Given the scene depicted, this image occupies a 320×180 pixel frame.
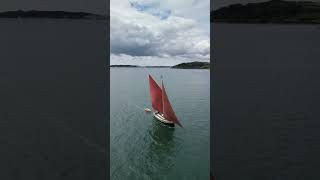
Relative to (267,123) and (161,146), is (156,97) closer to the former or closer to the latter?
(161,146)

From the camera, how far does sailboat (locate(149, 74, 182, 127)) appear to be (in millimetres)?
26650

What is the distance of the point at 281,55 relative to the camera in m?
69.4

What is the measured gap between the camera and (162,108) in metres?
31.2

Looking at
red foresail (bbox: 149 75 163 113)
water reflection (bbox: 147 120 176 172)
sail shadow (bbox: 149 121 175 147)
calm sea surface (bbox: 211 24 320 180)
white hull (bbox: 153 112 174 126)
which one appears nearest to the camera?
calm sea surface (bbox: 211 24 320 180)

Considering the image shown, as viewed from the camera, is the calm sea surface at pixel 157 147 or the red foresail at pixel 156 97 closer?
the calm sea surface at pixel 157 147

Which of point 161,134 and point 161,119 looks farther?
point 161,119

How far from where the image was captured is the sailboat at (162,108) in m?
26.6

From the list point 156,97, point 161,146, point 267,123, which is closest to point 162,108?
point 156,97
